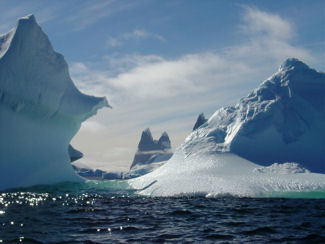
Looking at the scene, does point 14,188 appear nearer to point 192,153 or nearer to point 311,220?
point 192,153

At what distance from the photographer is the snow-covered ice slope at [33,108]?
74.1ft

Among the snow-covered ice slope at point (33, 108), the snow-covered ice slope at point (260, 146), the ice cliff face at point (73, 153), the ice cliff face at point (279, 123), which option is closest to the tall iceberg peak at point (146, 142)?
the ice cliff face at point (73, 153)

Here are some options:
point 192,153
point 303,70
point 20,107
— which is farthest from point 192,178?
point 20,107

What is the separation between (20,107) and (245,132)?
51.5 ft

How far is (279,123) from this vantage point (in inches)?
830

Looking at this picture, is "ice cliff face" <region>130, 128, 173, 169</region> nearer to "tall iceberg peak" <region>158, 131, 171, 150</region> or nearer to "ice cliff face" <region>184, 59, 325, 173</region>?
"tall iceberg peak" <region>158, 131, 171, 150</region>

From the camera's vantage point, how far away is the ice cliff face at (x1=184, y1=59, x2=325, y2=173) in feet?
65.8

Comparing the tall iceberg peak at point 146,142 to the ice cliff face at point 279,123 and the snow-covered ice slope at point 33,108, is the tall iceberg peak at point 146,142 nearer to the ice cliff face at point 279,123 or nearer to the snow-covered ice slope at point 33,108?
the snow-covered ice slope at point 33,108

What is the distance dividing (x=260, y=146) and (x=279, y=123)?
2.12 m

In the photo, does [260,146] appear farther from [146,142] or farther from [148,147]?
[146,142]

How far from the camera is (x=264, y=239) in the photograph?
693 cm

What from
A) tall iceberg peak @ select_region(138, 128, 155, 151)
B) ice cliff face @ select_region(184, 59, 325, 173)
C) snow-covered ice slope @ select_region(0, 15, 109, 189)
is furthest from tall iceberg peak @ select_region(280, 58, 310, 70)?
tall iceberg peak @ select_region(138, 128, 155, 151)

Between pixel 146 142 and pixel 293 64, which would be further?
pixel 146 142

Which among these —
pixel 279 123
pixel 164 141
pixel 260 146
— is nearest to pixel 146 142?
pixel 164 141
